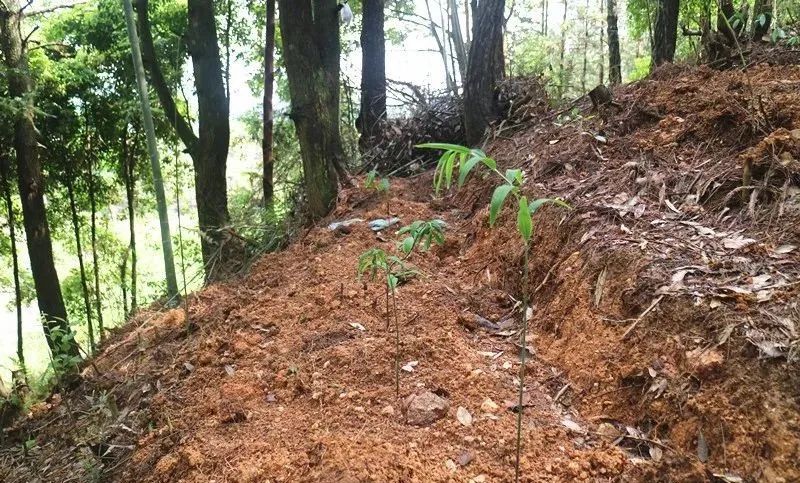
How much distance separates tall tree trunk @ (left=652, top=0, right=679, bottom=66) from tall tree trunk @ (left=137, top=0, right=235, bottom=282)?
208 inches

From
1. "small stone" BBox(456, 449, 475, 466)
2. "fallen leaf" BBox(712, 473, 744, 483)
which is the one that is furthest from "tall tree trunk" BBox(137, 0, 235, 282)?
"fallen leaf" BBox(712, 473, 744, 483)

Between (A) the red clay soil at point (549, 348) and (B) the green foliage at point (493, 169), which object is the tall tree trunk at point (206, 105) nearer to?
(A) the red clay soil at point (549, 348)

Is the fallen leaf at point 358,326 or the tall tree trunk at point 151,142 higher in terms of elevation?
the tall tree trunk at point 151,142

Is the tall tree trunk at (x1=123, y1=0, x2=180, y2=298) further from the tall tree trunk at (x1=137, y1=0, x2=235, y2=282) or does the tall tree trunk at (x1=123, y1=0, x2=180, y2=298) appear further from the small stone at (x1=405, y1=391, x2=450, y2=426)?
the small stone at (x1=405, y1=391, x2=450, y2=426)

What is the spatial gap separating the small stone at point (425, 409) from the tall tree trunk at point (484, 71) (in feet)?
11.0

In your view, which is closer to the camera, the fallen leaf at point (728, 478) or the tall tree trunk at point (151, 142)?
the fallen leaf at point (728, 478)

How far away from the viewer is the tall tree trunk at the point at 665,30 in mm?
6164

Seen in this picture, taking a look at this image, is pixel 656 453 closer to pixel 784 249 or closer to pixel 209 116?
pixel 784 249

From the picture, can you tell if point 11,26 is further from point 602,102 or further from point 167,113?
point 602,102

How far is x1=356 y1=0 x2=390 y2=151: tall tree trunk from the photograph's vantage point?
238 inches

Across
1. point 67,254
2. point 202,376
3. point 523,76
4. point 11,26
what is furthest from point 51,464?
point 67,254

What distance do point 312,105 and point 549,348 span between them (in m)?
2.97

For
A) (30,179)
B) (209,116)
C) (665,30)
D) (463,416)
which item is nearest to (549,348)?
(463,416)

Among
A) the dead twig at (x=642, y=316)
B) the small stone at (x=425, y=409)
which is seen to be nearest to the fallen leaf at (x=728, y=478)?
the dead twig at (x=642, y=316)
